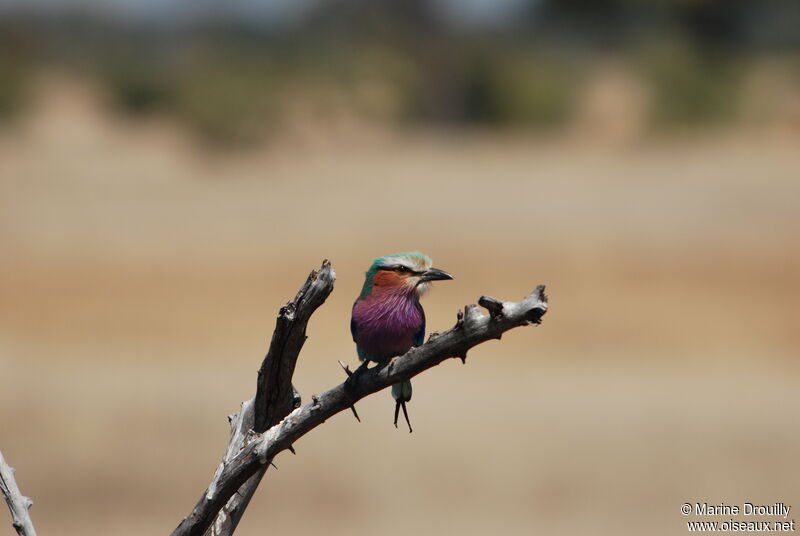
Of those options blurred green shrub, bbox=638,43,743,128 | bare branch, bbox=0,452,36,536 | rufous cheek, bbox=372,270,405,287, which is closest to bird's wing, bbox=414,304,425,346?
rufous cheek, bbox=372,270,405,287

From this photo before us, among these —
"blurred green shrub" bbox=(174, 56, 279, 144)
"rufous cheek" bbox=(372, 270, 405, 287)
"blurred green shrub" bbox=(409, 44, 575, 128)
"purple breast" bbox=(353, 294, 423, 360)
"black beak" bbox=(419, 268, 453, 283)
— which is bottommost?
"purple breast" bbox=(353, 294, 423, 360)

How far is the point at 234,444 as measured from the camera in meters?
3.92

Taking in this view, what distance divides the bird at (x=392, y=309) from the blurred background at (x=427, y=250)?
27.2 feet

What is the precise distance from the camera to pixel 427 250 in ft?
74.3

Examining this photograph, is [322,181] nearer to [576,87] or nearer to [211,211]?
[211,211]

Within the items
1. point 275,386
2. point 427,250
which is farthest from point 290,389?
point 427,250

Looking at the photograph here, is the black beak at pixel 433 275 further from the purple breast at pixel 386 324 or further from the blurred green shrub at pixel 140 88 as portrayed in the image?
the blurred green shrub at pixel 140 88

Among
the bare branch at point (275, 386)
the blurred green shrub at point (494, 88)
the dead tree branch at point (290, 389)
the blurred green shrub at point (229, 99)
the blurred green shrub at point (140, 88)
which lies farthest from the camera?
the blurred green shrub at point (140, 88)

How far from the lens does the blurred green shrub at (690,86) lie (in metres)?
35.3

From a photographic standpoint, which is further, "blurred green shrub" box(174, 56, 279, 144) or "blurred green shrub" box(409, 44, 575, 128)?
"blurred green shrub" box(409, 44, 575, 128)

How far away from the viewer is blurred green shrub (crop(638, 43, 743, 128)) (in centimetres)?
3534

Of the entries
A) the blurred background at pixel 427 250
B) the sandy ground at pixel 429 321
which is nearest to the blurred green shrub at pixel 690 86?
the blurred background at pixel 427 250

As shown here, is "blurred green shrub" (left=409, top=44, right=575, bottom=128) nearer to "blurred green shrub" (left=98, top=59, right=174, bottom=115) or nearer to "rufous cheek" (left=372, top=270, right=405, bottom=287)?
"blurred green shrub" (left=98, top=59, right=174, bottom=115)

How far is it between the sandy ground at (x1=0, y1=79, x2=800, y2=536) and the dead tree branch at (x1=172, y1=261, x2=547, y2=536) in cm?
838
